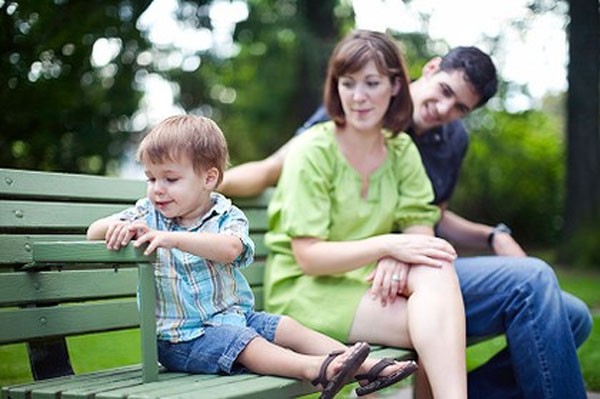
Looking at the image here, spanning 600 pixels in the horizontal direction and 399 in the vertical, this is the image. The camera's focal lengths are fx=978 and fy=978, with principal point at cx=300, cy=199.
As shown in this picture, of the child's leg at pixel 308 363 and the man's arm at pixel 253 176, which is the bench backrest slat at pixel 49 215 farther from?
the child's leg at pixel 308 363

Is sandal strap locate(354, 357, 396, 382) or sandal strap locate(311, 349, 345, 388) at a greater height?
sandal strap locate(311, 349, 345, 388)

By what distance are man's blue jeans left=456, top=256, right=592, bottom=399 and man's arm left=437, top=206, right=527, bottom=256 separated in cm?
48

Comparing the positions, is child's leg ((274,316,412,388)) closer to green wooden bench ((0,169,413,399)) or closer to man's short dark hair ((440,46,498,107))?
green wooden bench ((0,169,413,399))

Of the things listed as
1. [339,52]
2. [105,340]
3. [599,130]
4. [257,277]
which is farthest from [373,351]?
[599,130]

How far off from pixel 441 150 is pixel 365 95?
0.69 m

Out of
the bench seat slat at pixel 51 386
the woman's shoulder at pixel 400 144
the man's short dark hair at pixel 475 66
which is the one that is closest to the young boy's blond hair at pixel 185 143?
the bench seat slat at pixel 51 386

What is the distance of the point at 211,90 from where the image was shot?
1280 centimetres

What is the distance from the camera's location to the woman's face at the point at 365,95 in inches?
123

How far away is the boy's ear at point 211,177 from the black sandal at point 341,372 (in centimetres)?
55

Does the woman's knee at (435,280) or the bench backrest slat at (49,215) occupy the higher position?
the bench backrest slat at (49,215)

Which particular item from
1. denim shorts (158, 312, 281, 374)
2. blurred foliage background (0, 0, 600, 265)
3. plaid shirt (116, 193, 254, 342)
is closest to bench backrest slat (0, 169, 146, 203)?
plaid shirt (116, 193, 254, 342)

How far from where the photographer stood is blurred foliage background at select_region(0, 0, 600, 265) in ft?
16.9

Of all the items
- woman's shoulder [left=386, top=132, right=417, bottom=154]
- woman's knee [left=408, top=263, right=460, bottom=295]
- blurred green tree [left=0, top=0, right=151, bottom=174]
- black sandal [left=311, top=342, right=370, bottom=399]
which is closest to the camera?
black sandal [left=311, top=342, right=370, bottom=399]

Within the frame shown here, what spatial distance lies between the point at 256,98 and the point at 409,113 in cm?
991
